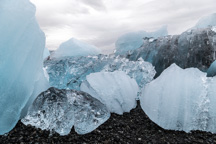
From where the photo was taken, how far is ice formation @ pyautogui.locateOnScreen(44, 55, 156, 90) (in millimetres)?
6406

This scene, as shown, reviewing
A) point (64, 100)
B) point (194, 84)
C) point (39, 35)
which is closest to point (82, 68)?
point (39, 35)

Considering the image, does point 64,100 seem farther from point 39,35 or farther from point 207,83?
point 207,83

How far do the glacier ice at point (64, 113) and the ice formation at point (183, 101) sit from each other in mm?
961

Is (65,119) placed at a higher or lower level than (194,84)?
lower

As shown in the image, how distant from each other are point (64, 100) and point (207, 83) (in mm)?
2570

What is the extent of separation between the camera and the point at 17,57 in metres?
3.23

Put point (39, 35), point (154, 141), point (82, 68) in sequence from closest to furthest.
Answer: point (154, 141), point (39, 35), point (82, 68)

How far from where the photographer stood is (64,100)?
3.13 meters

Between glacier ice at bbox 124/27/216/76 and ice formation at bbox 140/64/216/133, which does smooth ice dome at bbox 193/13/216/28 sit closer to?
glacier ice at bbox 124/27/216/76

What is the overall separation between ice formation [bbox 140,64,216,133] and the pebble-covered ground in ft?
0.52

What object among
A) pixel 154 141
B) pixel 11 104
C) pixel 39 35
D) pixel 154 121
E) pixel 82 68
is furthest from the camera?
pixel 82 68

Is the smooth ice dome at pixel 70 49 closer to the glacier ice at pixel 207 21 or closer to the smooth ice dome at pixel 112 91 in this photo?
the smooth ice dome at pixel 112 91

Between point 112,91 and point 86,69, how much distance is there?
113 inches

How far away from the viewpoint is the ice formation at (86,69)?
21.0 ft
